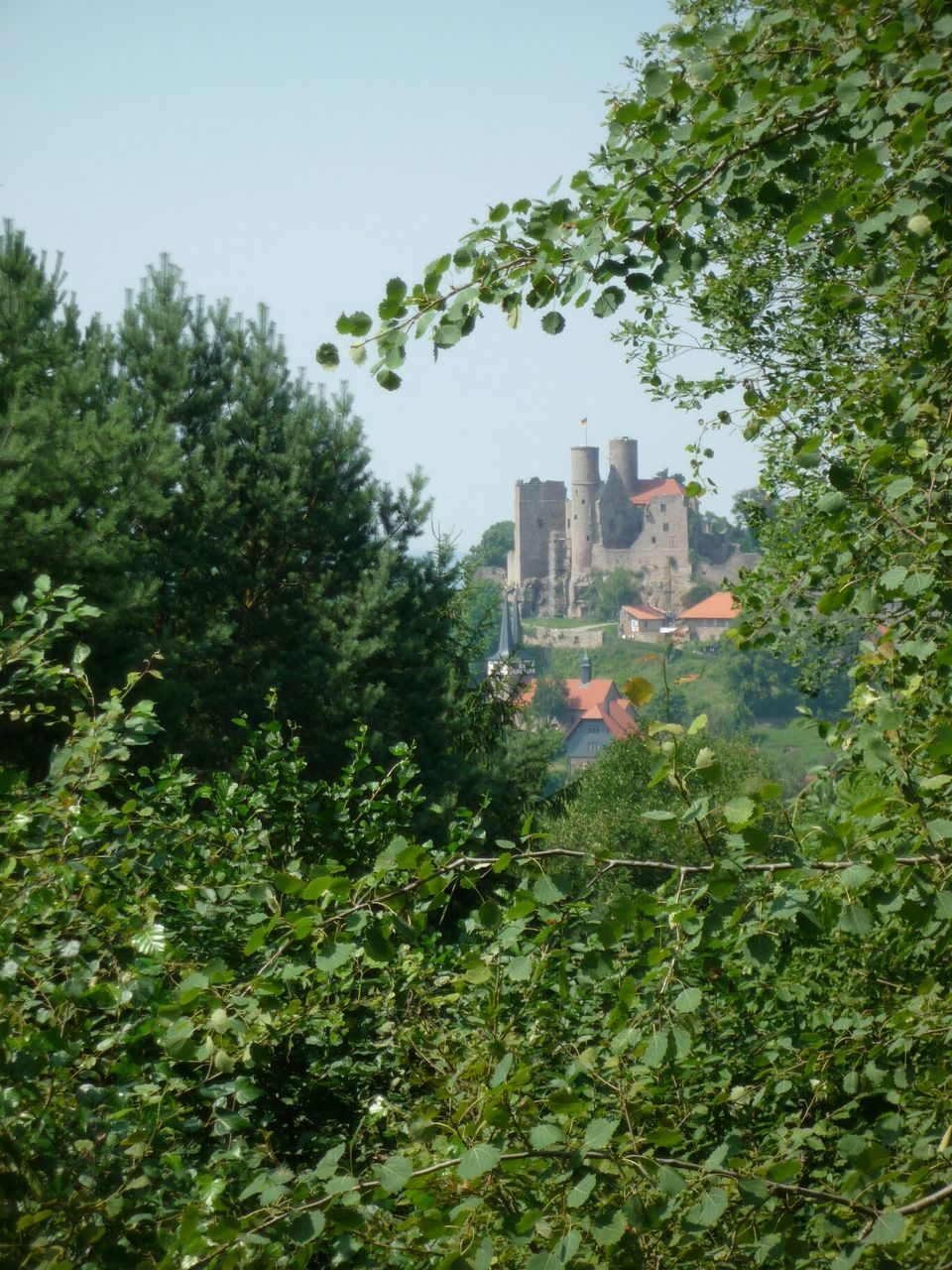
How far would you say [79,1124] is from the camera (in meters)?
2.03

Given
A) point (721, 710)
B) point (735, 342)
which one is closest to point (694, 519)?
point (721, 710)

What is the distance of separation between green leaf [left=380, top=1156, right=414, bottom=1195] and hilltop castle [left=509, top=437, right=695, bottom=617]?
91.0 metres

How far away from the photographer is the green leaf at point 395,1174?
1529 millimetres

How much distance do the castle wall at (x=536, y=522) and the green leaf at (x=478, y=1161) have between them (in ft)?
315

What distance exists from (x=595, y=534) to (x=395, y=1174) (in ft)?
309

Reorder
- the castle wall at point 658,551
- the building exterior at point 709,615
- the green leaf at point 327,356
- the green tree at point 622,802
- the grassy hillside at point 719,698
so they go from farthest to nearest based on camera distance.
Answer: the castle wall at point 658,551
the building exterior at point 709,615
the grassy hillside at point 719,698
the green tree at point 622,802
the green leaf at point 327,356

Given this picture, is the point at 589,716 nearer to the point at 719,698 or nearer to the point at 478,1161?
the point at 719,698

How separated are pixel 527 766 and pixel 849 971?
13.7m

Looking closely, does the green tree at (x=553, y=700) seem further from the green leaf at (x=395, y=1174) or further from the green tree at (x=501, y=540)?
the green leaf at (x=395, y=1174)

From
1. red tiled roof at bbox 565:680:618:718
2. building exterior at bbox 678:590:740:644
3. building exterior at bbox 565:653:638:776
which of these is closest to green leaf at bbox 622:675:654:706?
building exterior at bbox 565:653:638:776

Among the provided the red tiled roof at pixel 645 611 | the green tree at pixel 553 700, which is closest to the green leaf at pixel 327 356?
the green tree at pixel 553 700

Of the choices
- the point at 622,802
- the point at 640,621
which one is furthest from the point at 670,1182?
the point at 640,621

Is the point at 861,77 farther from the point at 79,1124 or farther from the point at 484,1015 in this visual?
the point at 79,1124

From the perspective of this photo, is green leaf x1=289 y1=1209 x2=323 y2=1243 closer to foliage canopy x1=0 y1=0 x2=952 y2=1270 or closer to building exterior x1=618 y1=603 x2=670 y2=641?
foliage canopy x1=0 y1=0 x2=952 y2=1270
